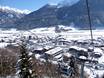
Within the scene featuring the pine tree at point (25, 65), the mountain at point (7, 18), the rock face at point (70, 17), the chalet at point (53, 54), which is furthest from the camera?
the mountain at point (7, 18)

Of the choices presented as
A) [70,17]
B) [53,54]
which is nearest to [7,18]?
[70,17]

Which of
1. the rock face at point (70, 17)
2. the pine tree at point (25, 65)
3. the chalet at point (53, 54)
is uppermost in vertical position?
the rock face at point (70, 17)

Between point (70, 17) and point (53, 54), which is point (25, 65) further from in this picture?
point (70, 17)

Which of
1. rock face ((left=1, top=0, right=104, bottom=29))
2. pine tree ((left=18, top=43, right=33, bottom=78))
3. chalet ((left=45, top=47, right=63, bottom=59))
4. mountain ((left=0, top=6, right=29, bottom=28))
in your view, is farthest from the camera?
mountain ((left=0, top=6, right=29, bottom=28))

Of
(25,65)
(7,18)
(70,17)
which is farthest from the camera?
(7,18)

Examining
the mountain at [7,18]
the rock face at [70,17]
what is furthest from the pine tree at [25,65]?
the mountain at [7,18]

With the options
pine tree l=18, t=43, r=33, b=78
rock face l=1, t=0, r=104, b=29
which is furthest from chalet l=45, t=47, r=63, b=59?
rock face l=1, t=0, r=104, b=29

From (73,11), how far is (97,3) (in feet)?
26.9

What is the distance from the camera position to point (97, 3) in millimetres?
100438

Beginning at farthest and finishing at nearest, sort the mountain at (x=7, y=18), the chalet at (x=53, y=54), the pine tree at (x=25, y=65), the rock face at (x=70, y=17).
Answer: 1. the mountain at (x=7, y=18)
2. the rock face at (x=70, y=17)
3. the chalet at (x=53, y=54)
4. the pine tree at (x=25, y=65)

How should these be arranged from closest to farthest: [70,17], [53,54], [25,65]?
[25,65], [53,54], [70,17]

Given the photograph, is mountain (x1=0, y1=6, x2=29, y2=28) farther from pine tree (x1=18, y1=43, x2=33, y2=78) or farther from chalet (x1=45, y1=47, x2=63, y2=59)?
pine tree (x1=18, y1=43, x2=33, y2=78)

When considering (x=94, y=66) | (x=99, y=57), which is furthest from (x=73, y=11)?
(x=94, y=66)

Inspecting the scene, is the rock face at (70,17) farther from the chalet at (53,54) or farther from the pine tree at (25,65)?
the pine tree at (25,65)
